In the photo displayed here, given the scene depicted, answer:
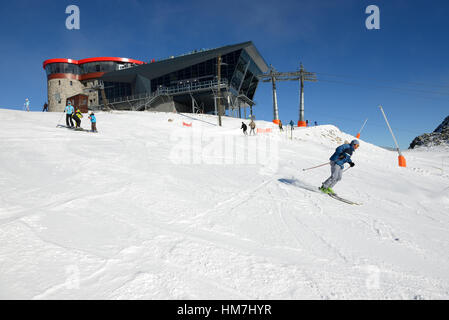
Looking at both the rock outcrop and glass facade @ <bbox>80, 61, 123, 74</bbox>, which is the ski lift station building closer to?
glass facade @ <bbox>80, 61, 123, 74</bbox>

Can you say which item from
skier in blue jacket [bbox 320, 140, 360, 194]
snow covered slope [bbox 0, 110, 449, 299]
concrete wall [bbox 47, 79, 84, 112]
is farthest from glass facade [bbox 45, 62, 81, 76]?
skier in blue jacket [bbox 320, 140, 360, 194]

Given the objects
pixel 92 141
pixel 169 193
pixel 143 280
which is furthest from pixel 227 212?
pixel 92 141

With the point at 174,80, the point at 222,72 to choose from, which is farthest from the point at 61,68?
the point at 222,72

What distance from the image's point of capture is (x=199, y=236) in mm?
3520

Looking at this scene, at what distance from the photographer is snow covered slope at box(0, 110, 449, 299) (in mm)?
2434

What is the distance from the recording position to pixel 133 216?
4066mm

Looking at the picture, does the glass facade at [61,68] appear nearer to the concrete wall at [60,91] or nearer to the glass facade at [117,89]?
the concrete wall at [60,91]

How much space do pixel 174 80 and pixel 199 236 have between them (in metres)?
44.2

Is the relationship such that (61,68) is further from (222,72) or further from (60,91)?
(222,72)

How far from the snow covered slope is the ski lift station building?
106 ft

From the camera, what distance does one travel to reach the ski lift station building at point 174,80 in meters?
40.2

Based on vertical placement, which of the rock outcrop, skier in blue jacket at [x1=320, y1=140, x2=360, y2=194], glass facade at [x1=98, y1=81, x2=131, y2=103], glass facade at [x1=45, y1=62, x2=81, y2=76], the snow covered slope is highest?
glass facade at [x1=45, y1=62, x2=81, y2=76]

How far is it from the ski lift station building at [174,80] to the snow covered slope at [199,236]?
32172 mm
